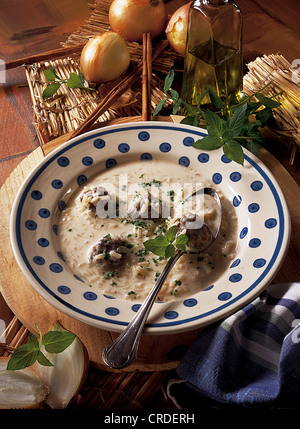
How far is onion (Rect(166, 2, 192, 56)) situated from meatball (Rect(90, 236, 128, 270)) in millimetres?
1006

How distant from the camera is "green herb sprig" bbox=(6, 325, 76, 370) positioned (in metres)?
1.12

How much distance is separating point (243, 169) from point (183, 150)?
0.22 metres

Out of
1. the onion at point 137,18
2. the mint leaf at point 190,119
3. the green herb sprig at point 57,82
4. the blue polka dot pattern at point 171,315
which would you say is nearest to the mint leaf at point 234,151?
the mint leaf at point 190,119

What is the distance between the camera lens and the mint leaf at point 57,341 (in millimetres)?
1135

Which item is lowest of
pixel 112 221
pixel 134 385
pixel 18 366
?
pixel 134 385

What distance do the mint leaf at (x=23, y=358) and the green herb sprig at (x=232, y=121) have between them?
2.73 ft

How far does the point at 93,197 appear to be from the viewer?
1.51m

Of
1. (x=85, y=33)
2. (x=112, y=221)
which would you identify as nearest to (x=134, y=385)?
(x=112, y=221)

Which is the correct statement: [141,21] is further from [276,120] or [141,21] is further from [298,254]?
[298,254]

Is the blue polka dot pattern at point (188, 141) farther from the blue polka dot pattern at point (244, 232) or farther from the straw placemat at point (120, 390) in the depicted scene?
the straw placemat at point (120, 390)

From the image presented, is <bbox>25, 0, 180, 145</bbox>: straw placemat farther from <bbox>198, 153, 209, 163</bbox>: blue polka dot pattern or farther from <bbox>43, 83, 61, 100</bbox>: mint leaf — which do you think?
<bbox>198, 153, 209, 163</bbox>: blue polka dot pattern

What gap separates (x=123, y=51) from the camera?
1.93 m

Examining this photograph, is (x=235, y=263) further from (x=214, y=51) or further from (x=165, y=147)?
(x=214, y=51)

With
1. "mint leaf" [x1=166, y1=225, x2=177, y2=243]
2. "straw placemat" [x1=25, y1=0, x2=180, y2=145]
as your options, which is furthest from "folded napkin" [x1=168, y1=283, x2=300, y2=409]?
"straw placemat" [x1=25, y1=0, x2=180, y2=145]
